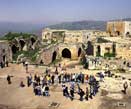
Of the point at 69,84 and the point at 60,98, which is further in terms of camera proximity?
the point at 69,84

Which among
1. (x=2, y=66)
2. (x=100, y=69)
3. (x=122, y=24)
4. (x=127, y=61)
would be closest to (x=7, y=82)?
(x=2, y=66)

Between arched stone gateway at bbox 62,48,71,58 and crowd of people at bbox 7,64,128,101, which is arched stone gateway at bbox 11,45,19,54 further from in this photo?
crowd of people at bbox 7,64,128,101

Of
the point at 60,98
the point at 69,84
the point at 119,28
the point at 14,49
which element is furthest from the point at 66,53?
the point at 60,98

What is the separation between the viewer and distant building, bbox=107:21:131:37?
5706cm

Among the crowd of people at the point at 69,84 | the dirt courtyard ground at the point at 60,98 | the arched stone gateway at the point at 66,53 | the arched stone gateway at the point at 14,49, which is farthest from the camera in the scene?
the arched stone gateway at the point at 66,53

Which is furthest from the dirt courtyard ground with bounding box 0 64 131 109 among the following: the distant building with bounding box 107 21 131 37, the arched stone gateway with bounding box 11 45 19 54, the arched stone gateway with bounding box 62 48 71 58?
the distant building with bounding box 107 21 131 37

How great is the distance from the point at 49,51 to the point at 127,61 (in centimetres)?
1688

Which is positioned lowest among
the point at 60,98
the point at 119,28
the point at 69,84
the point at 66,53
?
the point at 66,53

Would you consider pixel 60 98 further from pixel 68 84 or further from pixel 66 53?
pixel 66 53

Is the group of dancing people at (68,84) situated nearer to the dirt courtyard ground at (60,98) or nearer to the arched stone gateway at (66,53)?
the dirt courtyard ground at (60,98)

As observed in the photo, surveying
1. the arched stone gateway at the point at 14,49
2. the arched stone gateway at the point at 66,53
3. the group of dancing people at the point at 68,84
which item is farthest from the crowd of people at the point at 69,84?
the arched stone gateway at the point at 66,53

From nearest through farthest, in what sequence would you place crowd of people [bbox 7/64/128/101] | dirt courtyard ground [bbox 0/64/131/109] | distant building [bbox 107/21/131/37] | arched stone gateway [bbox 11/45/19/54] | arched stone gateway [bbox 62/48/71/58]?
dirt courtyard ground [bbox 0/64/131/109]
crowd of people [bbox 7/64/128/101]
arched stone gateway [bbox 11/45/19/54]
arched stone gateway [bbox 62/48/71/58]
distant building [bbox 107/21/131/37]

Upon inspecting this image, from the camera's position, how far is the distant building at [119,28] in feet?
187

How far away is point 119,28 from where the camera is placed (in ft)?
189
